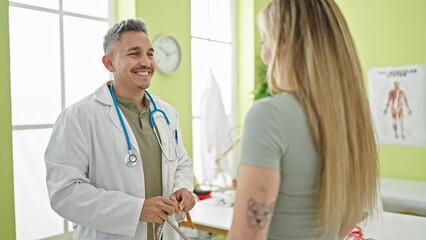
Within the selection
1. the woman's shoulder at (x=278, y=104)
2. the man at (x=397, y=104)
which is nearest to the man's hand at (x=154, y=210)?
the woman's shoulder at (x=278, y=104)

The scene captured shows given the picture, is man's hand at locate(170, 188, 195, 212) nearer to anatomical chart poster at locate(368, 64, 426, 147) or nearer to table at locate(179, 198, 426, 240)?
table at locate(179, 198, 426, 240)

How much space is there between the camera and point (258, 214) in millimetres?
944

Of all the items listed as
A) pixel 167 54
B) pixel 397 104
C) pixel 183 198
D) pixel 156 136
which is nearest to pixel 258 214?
pixel 183 198

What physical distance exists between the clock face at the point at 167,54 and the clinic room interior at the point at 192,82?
2cm

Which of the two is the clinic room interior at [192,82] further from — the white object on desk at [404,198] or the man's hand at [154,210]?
the man's hand at [154,210]

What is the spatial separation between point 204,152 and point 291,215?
120 inches

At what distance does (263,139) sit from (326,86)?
0.67 ft

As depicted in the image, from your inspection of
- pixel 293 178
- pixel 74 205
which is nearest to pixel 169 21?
pixel 74 205

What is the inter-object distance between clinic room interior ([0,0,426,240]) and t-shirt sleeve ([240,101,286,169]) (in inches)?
10.6

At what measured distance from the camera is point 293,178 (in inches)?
38.5

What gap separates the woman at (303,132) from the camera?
0.94 meters

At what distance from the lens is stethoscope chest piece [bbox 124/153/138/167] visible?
1.71 m

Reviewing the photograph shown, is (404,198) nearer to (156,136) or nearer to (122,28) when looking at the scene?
(156,136)

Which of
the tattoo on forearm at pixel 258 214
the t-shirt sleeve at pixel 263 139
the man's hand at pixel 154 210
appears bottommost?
the man's hand at pixel 154 210
